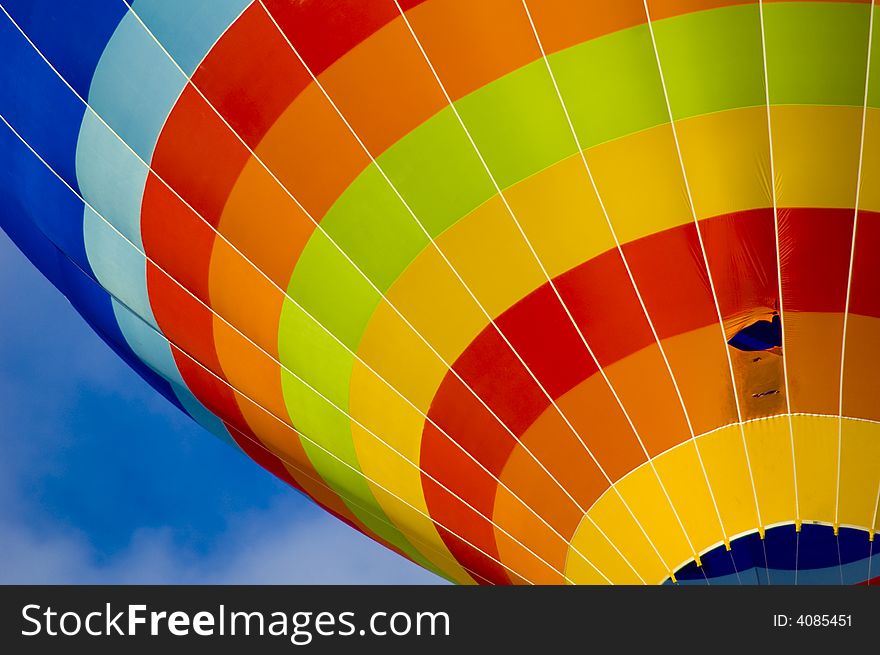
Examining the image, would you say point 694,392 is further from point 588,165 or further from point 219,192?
point 219,192

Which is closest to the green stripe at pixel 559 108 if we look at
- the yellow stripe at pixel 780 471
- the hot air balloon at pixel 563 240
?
the hot air balloon at pixel 563 240

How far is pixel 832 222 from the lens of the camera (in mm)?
3818

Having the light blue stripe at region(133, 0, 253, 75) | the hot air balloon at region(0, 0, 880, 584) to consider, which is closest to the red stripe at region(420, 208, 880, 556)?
the hot air balloon at region(0, 0, 880, 584)

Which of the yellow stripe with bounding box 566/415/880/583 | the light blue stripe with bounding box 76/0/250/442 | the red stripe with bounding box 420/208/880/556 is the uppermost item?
the light blue stripe with bounding box 76/0/250/442

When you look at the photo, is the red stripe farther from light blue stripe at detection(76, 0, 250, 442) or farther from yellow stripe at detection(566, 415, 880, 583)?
light blue stripe at detection(76, 0, 250, 442)

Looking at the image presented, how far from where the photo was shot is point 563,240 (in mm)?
3998

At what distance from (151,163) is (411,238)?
136cm

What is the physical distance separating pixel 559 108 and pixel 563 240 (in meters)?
0.51

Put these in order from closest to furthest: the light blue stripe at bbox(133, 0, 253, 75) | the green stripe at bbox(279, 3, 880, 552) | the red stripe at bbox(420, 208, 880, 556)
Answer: the green stripe at bbox(279, 3, 880, 552) < the red stripe at bbox(420, 208, 880, 556) < the light blue stripe at bbox(133, 0, 253, 75)

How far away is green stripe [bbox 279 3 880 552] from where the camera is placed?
3.72 meters

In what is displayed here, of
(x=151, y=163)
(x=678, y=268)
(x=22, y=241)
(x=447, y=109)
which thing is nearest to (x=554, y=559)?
(x=678, y=268)

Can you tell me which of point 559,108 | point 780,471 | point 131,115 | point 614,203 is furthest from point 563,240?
point 131,115

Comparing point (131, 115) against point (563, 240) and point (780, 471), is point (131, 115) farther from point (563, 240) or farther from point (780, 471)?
point (780, 471)

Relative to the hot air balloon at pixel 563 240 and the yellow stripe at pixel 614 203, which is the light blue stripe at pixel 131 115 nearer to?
the hot air balloon at pixel 563 240
